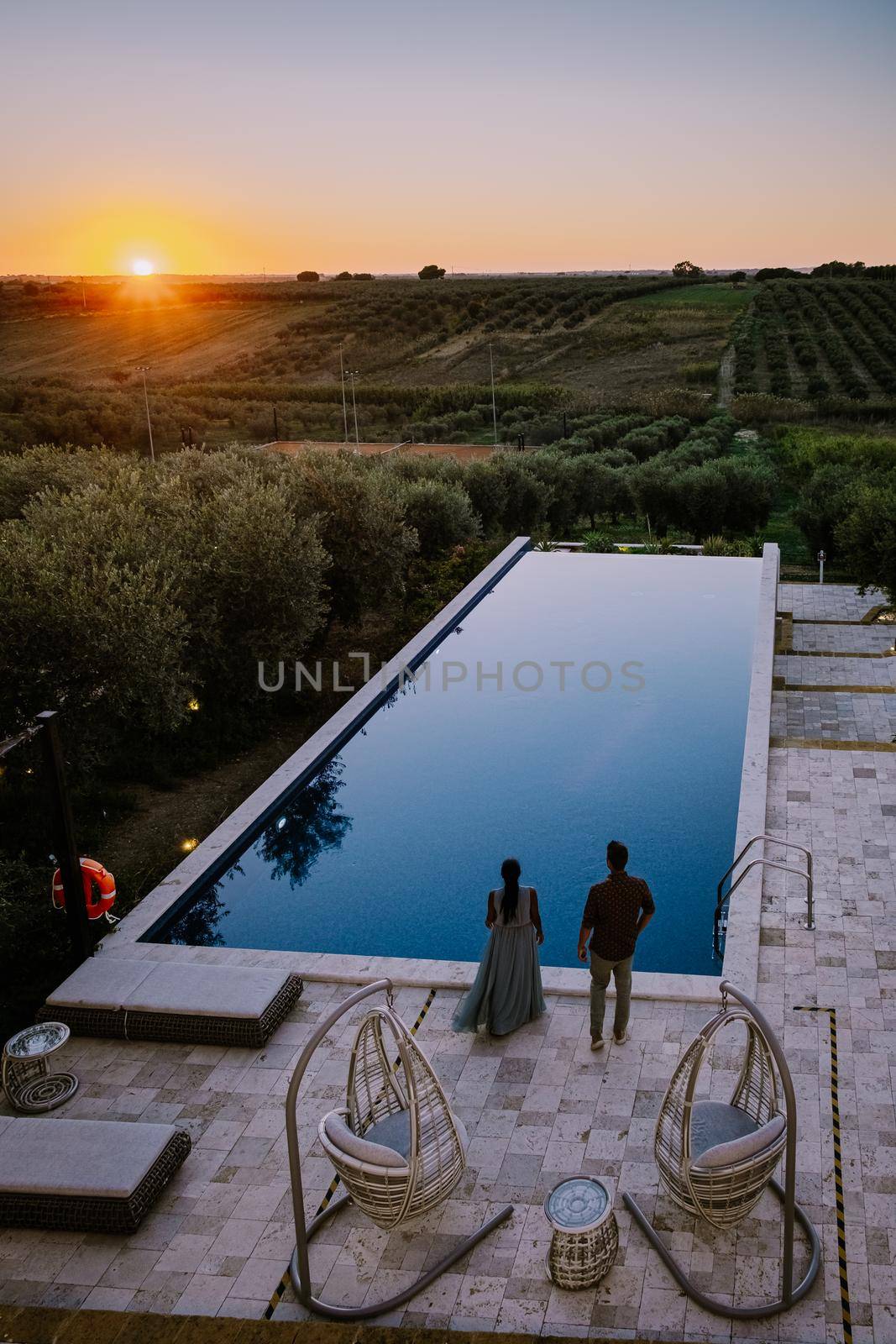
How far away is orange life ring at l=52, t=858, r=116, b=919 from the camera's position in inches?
290

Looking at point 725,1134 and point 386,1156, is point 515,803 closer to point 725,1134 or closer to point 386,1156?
point 725,1134

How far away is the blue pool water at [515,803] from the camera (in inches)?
339

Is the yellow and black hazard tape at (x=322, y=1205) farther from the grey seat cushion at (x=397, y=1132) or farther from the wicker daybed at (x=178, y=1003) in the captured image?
the wicker daybed at (x=178, y=1003)

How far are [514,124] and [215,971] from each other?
127 ft

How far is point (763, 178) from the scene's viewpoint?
4275 centimetres

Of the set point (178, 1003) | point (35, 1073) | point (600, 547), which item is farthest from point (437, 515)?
point (35, 1073)

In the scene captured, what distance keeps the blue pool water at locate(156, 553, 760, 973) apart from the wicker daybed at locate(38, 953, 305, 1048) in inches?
58.3

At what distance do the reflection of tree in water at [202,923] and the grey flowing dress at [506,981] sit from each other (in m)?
2.63

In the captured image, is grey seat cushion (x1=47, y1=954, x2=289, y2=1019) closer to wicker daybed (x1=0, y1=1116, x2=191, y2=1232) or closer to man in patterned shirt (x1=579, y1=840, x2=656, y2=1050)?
wicker daybed (x1=0, y1=1116, x2=191, y2=1232)

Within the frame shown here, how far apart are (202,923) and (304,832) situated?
1882 mm

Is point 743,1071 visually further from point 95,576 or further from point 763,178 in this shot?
point 763,178

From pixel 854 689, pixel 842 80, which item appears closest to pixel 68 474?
pixel 854 689

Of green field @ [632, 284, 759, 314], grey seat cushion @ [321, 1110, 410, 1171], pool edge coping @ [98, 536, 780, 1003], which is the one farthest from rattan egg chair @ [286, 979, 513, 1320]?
green field @ [632, 284, 759, 314]

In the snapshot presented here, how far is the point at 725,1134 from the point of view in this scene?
4.83 m
